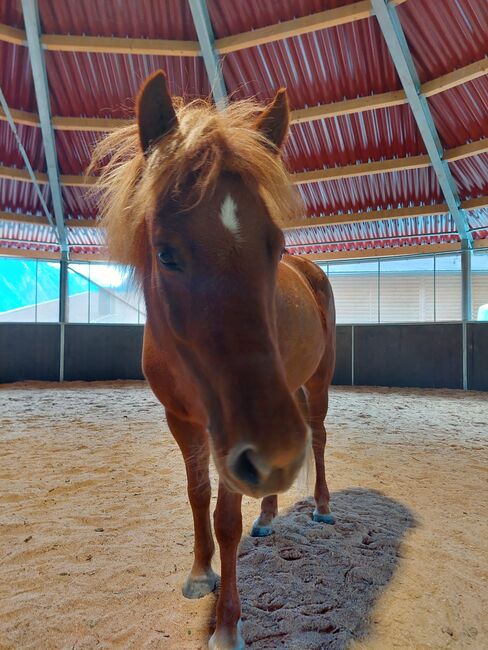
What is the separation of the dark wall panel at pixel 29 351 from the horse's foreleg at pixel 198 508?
874 cm

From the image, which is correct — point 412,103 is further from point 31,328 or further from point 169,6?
point 31,328

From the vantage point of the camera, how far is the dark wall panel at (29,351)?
936cm

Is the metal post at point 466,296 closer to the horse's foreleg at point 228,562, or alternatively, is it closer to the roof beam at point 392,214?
the roof beam at point 392,214

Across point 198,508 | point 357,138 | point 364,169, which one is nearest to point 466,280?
point 364,169

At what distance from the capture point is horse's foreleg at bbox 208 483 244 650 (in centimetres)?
159

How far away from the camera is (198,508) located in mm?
2020

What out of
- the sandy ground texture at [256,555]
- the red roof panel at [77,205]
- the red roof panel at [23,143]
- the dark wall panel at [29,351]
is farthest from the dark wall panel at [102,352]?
the sandy ground texture at [256,555]

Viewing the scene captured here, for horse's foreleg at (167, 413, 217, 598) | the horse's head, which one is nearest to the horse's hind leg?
horse's foreleg at (167, 413, 217, 598)

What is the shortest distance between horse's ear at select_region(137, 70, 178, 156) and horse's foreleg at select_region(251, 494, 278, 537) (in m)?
1.99

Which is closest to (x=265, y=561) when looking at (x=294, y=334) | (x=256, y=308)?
(x=294, y=334)

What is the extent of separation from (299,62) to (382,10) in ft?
5.20

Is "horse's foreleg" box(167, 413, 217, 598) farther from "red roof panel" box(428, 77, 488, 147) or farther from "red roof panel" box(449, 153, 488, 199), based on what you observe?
"red roof panel" box(449, 153, 488, 199)

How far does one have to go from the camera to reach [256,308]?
1.13 metres

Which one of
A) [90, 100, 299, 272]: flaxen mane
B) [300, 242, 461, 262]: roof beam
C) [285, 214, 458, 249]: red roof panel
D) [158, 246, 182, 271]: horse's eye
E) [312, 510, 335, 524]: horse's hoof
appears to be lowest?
[312, 510, 335, 524]: horse's hoof
